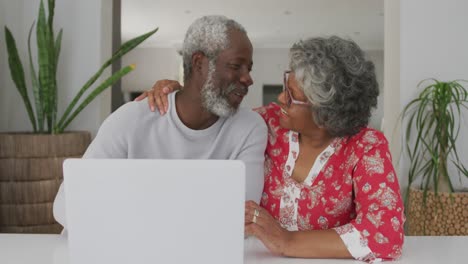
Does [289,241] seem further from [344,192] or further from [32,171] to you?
[32,171]

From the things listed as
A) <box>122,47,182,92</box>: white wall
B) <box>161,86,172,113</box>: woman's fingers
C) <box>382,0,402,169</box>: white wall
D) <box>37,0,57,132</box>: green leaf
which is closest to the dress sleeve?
<box>161,86,172,113</box>: woman's fingers

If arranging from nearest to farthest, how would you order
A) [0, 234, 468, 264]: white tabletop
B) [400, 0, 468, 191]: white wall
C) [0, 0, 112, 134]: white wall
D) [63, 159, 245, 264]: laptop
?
1. [63, 159, 245, 264]: laptop
2. [0, 234, 468, 264]: white tabletop
3. [400, 0, 468, 191]: white wall
4. [0, 0, 112, 134]: white wall

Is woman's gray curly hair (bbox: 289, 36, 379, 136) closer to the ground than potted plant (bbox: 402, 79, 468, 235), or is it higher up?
higher up

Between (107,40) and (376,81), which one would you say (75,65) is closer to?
(107,40)

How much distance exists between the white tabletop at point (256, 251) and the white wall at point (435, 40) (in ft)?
8.01

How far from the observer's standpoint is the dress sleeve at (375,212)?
1.36m

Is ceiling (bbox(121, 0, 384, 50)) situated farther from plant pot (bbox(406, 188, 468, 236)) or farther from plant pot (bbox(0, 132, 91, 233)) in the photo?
plant pot (bbox(0, 132, 91, 233))

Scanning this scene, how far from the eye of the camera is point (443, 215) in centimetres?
328

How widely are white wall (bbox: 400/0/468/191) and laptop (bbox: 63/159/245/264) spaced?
127 inches

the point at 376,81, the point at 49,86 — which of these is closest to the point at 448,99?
the point at 376,81

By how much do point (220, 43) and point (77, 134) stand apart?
214 centimetres

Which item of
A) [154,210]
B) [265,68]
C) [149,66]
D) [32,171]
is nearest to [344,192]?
[154,210]

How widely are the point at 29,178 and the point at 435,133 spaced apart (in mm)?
2769

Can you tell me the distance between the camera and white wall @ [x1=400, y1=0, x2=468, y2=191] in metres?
3.74
